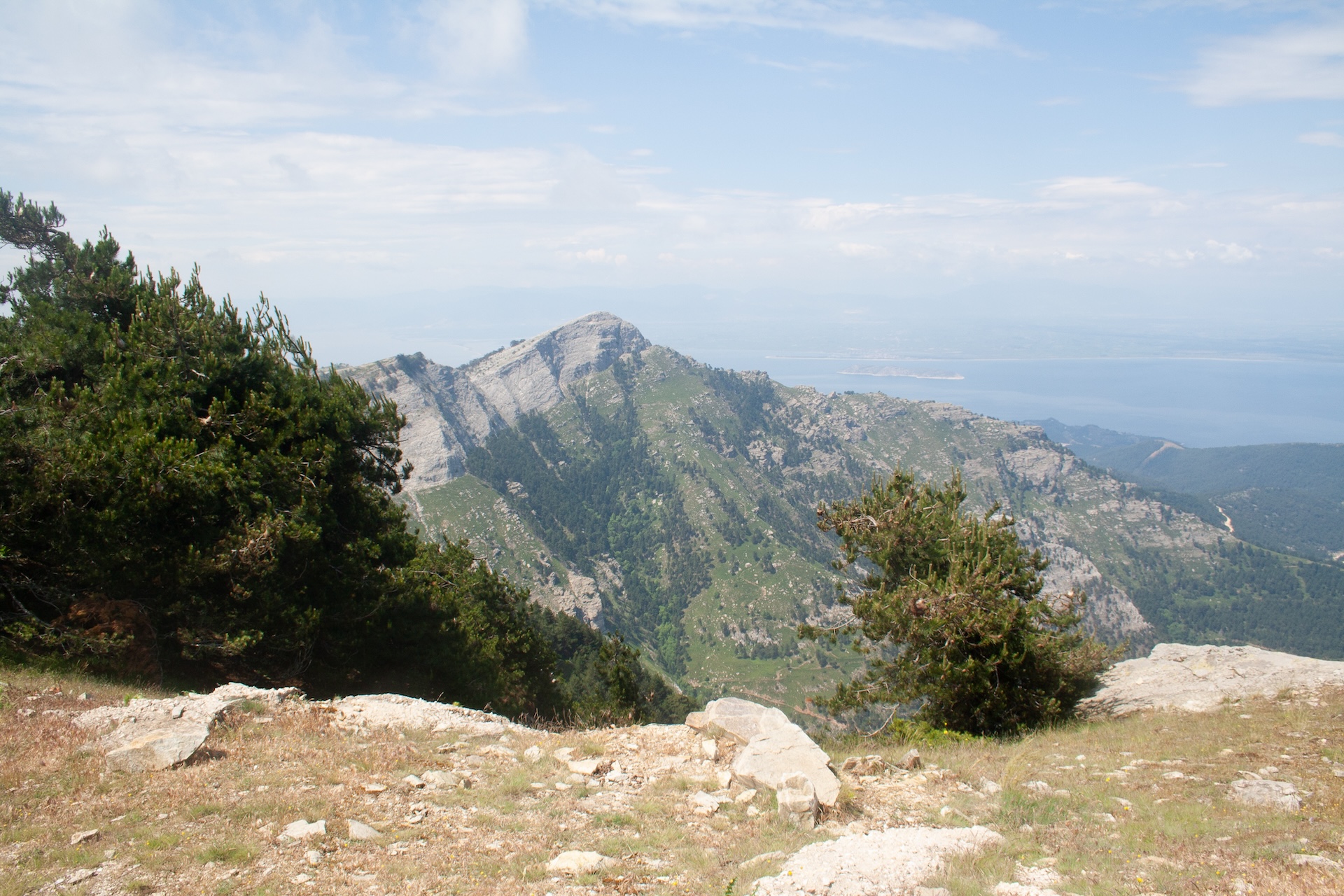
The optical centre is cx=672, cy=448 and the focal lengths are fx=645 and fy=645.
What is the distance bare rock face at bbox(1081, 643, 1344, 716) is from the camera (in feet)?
60.6

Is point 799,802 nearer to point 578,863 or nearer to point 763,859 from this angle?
point 763,859

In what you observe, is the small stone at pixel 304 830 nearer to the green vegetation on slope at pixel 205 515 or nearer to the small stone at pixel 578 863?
the small stone at pixel 578 863

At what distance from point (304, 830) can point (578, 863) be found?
3832 mm

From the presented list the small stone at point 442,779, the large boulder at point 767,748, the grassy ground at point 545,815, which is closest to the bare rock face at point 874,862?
the grassy ground at point 545,815

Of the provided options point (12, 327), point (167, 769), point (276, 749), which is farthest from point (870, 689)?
point (12, 327)

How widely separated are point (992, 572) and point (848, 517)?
23.2ft

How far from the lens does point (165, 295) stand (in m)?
29.2

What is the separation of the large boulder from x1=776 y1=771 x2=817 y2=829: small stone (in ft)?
0.97

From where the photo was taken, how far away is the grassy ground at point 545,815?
804cm

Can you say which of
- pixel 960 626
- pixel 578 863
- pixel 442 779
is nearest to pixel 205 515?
pixel 442 779

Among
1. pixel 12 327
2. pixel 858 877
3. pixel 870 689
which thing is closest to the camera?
pixel 858 877

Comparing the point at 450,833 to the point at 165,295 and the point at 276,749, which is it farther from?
the point at 165,295

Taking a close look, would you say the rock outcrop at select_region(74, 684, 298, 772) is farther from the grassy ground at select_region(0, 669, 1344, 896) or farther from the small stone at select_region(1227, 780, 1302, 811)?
the small stone at select_region(1227, 780, 1302, 811)

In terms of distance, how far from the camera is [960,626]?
19.1 m
